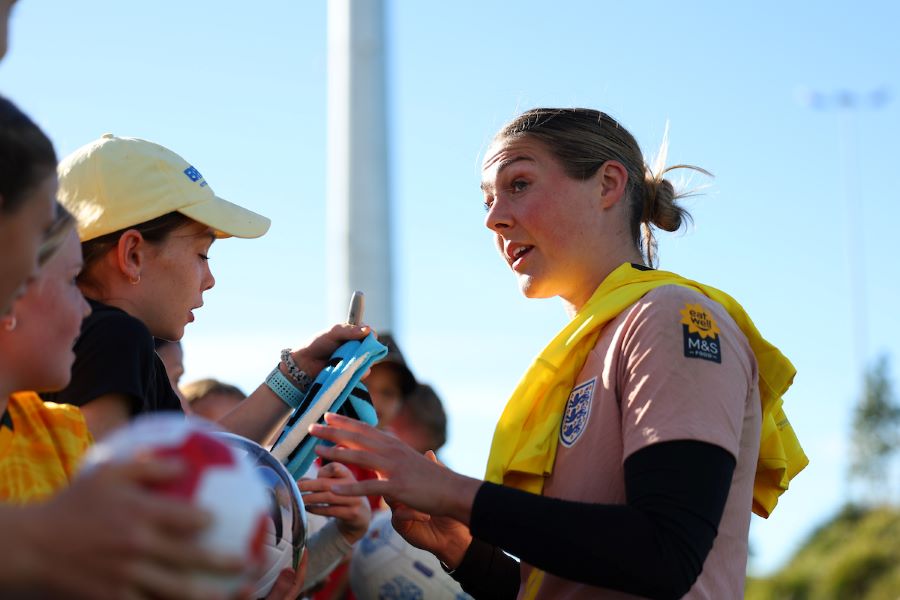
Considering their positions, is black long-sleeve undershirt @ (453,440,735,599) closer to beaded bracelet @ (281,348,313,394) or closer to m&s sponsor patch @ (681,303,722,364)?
m&s sponsor patch @ (681,303,722,364)

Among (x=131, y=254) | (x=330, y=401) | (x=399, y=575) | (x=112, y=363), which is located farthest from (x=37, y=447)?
(x=399, y=575)

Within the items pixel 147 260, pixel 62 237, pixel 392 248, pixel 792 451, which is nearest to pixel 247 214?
pixel 147 260

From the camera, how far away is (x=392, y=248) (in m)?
9.88

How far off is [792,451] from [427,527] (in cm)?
109

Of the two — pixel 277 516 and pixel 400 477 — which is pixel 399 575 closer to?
pixel 277 516

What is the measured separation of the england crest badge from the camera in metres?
2.85

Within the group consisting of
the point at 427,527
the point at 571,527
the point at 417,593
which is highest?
the point at 571,527

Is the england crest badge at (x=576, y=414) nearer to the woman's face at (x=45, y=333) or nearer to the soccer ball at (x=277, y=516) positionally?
the soccer ball at (x=277, y=516)

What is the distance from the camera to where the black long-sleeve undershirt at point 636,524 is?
2436 millimetres

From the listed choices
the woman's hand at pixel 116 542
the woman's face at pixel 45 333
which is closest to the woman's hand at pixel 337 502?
the woman's face at pixel 45 333

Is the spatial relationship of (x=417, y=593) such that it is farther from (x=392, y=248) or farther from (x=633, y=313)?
(x=392, y=248)

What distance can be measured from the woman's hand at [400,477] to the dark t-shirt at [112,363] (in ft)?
1.52

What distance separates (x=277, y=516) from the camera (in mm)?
2717

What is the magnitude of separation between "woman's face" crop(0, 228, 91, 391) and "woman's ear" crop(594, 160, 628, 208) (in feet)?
5.61
